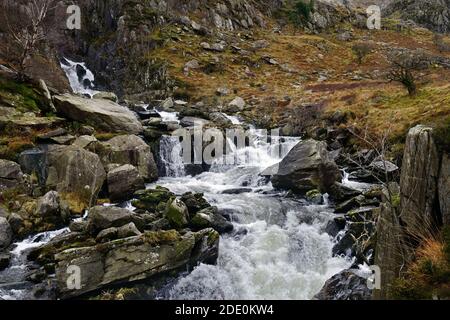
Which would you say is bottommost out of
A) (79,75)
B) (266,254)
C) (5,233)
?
(266,254)

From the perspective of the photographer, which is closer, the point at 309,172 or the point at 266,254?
the point at 266,254

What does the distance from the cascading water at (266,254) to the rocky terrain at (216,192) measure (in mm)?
63

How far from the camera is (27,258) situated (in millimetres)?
14719

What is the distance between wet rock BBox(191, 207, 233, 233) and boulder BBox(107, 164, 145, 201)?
16.6ft

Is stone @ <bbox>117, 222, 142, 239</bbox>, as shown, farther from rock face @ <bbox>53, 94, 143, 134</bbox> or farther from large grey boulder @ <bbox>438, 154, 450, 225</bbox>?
rock face @ <bbox>53, 94, 143, 134</bbox>

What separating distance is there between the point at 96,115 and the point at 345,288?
1949 cm

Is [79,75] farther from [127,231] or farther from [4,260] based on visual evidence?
[127,231]

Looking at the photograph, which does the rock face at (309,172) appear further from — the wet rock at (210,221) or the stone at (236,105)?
the stone at (236,105)

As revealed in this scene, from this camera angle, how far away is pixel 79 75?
165 feet

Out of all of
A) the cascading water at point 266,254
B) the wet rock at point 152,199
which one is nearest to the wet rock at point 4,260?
the cascading water at point 266,254

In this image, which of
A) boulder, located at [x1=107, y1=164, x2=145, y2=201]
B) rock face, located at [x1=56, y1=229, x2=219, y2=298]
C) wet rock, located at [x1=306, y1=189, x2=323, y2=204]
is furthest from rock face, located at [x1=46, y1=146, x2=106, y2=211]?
wet rock, located at [x1=306, y1=189, x2=323, y2=204]

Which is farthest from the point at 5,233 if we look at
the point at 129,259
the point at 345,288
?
the point at 345,288

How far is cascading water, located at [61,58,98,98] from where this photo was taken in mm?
47938

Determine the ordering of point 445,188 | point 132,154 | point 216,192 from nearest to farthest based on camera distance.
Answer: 1. point 445,188
2. point 216,192
3. point 132,154
